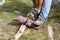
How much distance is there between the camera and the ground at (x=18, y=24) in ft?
14.6

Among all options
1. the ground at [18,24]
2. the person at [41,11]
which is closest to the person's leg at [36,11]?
the person at [41,11]

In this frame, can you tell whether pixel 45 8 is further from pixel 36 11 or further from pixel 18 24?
pixel 18 24

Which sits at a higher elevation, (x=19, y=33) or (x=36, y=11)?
(x=36, y=11)

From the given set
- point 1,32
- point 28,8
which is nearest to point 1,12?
point 28,8

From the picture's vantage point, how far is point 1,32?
179 inches

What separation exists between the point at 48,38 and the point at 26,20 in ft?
1.88

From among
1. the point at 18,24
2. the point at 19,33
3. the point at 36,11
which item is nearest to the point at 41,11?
the point at 36,11

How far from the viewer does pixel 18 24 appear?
4895 mm

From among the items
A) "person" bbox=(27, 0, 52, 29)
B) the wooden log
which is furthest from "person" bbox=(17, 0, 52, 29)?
the wooden log

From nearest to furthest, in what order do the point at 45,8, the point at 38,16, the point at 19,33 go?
the point at 19,33
the point at 45,8
the point at 38,16

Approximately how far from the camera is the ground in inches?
176

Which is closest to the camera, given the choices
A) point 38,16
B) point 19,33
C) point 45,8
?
point 19,33

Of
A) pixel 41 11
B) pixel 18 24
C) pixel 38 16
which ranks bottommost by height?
pixel 18 24

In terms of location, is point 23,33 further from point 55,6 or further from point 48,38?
point 55,6
